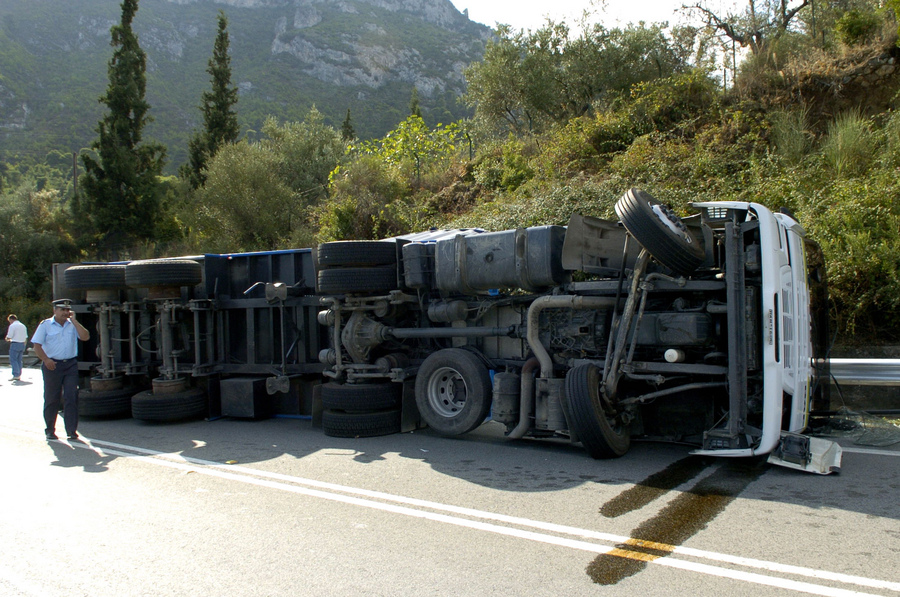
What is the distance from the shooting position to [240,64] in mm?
113688

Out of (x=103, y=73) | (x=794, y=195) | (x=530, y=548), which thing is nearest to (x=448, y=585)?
(x=530, y=548)

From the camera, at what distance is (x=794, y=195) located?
11414mm

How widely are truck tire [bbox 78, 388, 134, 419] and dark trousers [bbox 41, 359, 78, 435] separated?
1.17 m

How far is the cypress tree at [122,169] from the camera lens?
99.3 ft

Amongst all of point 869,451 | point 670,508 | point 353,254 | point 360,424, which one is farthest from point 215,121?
point 670,508

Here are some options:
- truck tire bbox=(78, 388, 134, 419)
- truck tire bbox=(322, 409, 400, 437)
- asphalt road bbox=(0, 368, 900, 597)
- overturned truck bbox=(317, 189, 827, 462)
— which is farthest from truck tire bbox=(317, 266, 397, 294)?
truck tire bbox=(78, 388, 134, 419)

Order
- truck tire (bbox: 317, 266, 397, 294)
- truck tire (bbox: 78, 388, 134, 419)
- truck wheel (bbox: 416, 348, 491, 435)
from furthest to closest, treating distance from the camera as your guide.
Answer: truck tire (bbox: 78, 388, 134, 419)
truck tire (bbox: 317, 266, 397, 294)
truck wheel (bbox: 416, 348, 491, 435)

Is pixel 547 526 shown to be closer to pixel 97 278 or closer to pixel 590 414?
pixel 590 414

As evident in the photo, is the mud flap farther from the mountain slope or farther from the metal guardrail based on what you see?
the mountain slope

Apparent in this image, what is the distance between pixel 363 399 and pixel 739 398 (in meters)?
4.09

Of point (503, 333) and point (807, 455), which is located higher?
point (503, 333)

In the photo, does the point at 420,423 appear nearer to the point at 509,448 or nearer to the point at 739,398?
the point at 509,448

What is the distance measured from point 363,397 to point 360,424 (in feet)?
1.02

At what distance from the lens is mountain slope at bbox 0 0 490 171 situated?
71688 mm
